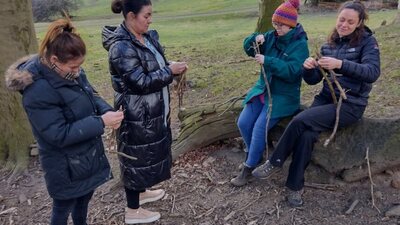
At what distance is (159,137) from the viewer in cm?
354

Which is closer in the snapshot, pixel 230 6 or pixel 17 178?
pixel 17 178

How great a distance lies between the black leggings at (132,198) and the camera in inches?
147

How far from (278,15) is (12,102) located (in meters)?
3.09

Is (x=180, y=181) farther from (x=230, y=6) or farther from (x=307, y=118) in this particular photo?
(x=230, y=6)

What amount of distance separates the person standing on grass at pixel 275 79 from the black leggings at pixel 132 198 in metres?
0.87

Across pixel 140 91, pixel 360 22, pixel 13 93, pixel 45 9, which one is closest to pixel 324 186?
pixel 360 22

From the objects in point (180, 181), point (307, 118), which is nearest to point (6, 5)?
point (180, 181)

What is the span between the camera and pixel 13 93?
16.4 ft

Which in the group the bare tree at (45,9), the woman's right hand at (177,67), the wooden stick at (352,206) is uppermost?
the woman's right hand at (177,67)

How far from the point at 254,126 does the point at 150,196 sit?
3.68ft

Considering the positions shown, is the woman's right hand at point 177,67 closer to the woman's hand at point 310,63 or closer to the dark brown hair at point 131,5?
the dark brown hair at point 131,5

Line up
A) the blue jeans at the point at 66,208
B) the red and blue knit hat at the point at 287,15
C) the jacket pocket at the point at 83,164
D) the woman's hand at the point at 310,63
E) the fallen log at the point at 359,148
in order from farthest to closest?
1. the fallen log at the point at 359,148
2. the red and blue knit hat at the point at 287,15
3. the woman's hand at the point at 310,63
4. the blue jeans at the point at 66,208
5. the jacket pocket at the point at 83,164

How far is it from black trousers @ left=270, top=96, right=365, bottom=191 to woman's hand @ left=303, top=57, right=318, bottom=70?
1.11 ft

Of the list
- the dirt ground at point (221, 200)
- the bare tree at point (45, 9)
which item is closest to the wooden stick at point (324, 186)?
the dirt ground at point (221, 200)
